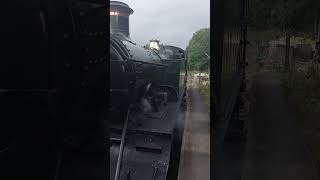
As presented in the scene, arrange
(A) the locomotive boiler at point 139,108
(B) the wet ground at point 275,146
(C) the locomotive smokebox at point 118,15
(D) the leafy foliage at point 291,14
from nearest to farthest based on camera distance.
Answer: (C) the locomotive smokebox at point 118,15 < (A) the locomotive boiler at point 139,108 < (B) the wet ground at point 275,146 < (D) the leafy foliage at point 291,14

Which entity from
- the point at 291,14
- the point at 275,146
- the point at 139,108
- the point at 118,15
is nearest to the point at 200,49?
the point at 139,108

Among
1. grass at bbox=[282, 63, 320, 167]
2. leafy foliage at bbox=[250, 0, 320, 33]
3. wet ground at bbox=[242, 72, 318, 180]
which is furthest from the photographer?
leafy foliage at bbox=[250, 0, 320, 33]

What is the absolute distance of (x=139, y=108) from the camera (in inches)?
86.3

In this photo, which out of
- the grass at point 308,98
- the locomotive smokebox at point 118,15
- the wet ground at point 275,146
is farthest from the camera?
the grass at point 308,98

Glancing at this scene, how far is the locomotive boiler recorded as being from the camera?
185 centimetres

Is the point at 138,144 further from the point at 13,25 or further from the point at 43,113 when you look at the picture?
the point at 13,25

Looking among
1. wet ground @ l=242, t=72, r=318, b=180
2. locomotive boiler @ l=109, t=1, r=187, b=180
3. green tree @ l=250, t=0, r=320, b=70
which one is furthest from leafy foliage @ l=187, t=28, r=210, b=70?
green tree @ l=250, t=0, r=320, b=70

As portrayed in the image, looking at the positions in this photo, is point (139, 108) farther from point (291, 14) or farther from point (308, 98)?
point (291, 14)

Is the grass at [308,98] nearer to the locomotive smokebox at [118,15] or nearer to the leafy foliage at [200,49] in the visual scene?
the leafy foliage at [200,49]

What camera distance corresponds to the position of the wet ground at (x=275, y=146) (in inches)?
284

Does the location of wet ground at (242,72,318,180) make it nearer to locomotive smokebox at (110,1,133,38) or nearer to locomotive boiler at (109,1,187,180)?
locomotive boiler at (109,1,187,180)

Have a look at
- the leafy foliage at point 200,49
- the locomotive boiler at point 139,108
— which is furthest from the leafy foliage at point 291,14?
the leafy foliage at point 200,49

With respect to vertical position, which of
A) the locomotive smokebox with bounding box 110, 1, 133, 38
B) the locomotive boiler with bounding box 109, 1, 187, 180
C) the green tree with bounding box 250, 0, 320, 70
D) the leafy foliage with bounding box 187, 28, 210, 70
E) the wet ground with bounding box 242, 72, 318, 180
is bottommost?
the wet ground with bounding box 242, 72, 318, 180

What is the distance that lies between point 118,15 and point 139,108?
29.8 inches
